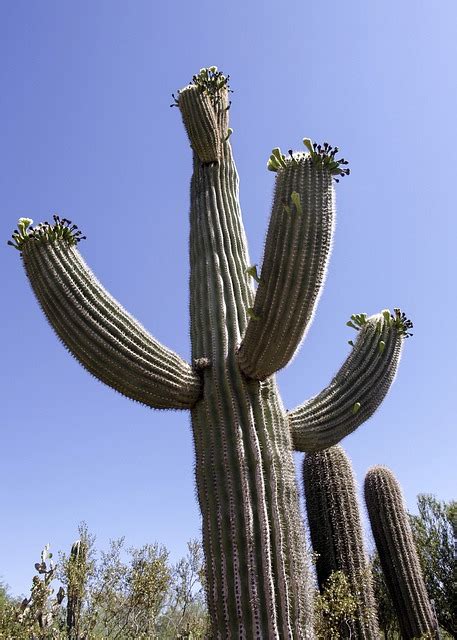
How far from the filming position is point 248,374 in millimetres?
4207

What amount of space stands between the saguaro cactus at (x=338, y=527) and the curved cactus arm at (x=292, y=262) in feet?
11.8

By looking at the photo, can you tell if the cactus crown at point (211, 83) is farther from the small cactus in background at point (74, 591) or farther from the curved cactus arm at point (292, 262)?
the small cactus in background at point (74, 591)

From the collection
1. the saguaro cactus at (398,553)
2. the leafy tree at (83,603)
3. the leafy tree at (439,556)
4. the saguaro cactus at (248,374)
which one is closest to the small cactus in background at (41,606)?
the leafy tree at (83,603)

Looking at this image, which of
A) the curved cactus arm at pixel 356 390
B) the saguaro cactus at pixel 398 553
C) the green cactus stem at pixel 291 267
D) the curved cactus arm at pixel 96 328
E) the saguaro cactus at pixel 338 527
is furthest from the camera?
the saguaro cactus at pixel 398 553

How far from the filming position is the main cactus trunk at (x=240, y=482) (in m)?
3.38

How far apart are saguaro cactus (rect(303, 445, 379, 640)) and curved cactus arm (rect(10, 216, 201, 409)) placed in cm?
360

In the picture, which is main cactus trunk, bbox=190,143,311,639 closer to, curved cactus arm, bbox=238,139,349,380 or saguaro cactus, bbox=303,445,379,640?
curved cactus arm, bbox=238,139,349,380

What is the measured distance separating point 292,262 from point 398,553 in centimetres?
640

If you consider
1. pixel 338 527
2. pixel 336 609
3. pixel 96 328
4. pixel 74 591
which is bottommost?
pixel 336 609

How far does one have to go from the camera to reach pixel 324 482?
7.19m

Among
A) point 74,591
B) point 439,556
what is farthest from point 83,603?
point 439,556

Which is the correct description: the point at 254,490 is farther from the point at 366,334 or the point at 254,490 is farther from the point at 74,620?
the point at 74,620

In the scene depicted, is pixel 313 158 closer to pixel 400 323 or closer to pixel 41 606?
pixel 400 323

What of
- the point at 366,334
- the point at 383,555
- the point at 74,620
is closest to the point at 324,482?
the point at 383,555
